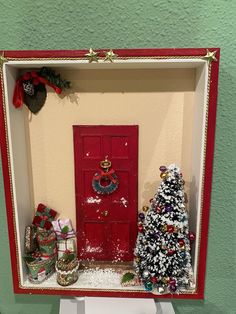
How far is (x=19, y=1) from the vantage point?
964mm

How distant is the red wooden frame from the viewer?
0.93 meters

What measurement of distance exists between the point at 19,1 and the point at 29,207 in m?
0.69

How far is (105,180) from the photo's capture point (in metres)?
1.12

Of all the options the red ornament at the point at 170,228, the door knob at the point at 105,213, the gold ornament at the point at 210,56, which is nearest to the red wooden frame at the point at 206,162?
the gold ornament at the point at 210,56

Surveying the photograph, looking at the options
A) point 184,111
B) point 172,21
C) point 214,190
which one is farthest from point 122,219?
point 172,21

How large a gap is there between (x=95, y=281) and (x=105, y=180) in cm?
37

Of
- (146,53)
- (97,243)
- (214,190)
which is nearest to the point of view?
(146,53)

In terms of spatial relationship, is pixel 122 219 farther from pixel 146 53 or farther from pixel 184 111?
pixel 146 53

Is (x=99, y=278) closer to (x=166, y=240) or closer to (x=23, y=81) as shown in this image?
(x=166, y=240)

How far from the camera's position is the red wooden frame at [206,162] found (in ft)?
3.05

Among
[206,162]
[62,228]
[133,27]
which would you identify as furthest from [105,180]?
[133,27]

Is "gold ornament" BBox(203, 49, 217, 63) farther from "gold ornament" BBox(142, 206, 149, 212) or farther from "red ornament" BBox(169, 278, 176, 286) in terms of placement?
"red ornament" BBox(169, 278, 176, 286)

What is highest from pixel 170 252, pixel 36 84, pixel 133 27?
pixel 133 27

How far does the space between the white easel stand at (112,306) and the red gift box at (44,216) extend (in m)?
0.29
